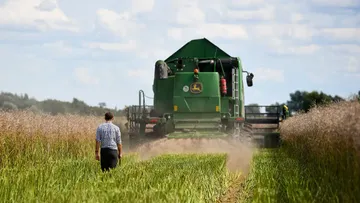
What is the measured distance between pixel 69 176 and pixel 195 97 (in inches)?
536

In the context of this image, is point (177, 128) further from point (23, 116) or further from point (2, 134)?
point (2, 134)

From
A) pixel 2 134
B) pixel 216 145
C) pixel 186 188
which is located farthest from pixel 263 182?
pixel 216 145

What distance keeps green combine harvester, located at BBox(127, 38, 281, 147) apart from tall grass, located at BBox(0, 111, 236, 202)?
→ 3.94 meters

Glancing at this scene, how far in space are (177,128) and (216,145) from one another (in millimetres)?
1709

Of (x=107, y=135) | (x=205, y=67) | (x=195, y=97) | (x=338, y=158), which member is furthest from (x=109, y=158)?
(x=205, y=67)

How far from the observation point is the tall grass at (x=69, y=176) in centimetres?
1239

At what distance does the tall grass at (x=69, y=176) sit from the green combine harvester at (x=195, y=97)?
3.94m

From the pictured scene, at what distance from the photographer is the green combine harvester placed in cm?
2900

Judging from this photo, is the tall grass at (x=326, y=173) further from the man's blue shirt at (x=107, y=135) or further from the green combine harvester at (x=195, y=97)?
the green combine harvester at (x=195, y=97)

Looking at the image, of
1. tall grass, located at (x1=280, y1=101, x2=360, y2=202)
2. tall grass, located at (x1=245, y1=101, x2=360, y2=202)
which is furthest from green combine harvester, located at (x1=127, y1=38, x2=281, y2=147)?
tall grass, located at (x1=280, y1=101, x2=360, y2=202)

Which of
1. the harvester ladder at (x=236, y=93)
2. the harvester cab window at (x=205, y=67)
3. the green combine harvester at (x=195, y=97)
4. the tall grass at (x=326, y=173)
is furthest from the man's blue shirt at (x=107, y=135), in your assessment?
the harvester cab window at (x=205, y=67)

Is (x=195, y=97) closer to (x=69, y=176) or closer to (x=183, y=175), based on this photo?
(x=69, y=176)

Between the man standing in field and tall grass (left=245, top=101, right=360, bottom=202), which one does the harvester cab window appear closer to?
tall grass (left=245, top=101, right=360, bottom=202)

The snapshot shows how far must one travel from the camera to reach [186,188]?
13422 millimetres
